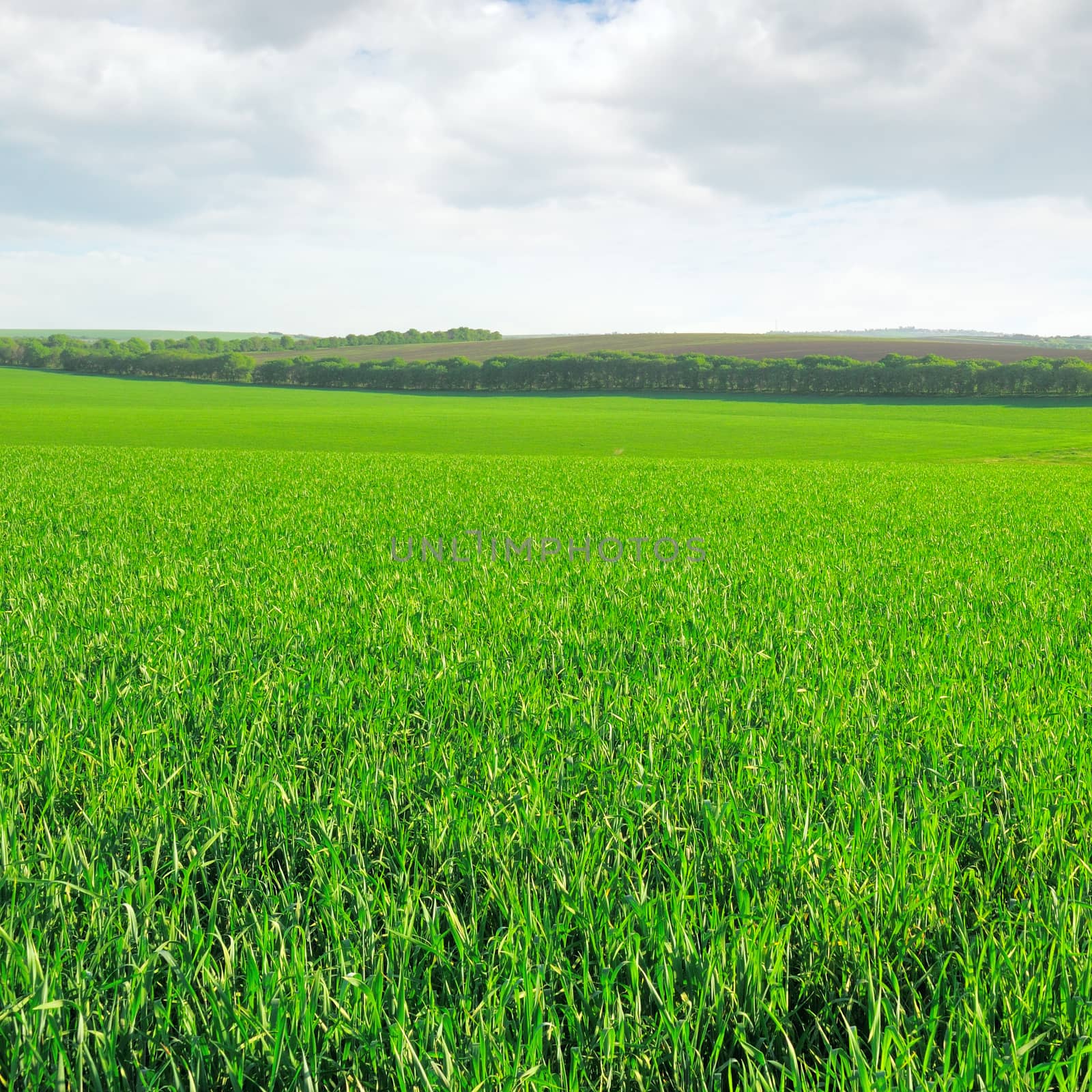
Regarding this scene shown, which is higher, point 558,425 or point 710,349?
point 710,349

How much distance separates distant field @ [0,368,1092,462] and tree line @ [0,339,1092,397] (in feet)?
23.1

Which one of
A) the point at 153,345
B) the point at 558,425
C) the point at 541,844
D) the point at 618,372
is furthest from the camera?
the point at 153,345

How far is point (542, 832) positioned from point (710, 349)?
433 feet

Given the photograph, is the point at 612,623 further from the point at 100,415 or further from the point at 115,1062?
the point at 100,415

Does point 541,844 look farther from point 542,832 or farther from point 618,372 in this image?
point 618,372

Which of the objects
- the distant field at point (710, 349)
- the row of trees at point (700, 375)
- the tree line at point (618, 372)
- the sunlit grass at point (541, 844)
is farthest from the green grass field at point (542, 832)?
the distant field at point (710, 349)

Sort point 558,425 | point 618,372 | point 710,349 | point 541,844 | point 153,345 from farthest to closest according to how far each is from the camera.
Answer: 1. point 153,345
2. point 710,349
3. point 618,372
4. point 558,425
5. point 541,844

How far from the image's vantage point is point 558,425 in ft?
201

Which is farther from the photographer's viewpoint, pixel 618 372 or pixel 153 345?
pixel 153 345

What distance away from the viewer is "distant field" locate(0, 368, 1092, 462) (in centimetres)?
4706

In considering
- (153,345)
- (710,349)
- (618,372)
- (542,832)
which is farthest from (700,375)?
(153,345)

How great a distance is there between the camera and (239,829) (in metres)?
3.05

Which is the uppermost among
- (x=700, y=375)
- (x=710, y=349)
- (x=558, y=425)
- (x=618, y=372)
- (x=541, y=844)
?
(x=710, y=349)

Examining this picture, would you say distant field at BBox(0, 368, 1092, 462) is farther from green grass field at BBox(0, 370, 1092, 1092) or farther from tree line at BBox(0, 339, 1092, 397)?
green grass field at BBox(0, 370, 1092, 1092)
